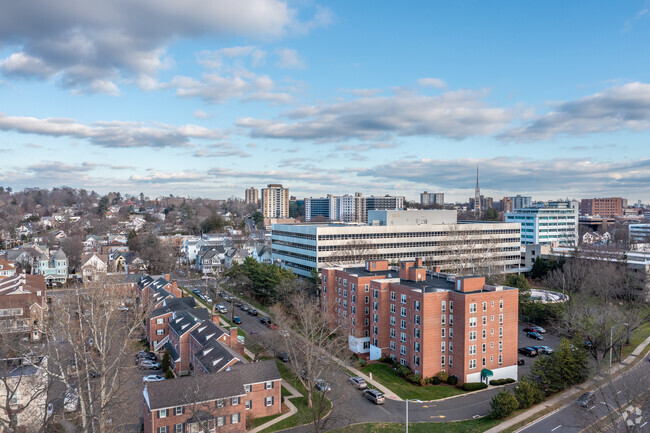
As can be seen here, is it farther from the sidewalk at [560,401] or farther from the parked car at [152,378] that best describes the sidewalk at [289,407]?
the sidewalk at [560,401]

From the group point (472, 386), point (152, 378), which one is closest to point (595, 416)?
point (472, 386)

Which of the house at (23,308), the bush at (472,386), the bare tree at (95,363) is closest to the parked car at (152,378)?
the bare tree at (95,363)

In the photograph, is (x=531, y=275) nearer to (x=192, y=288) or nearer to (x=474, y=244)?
(x=474, y=244)

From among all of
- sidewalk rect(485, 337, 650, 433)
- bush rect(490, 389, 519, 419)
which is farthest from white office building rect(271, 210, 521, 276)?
bush rect(490, 389, 519, 419)

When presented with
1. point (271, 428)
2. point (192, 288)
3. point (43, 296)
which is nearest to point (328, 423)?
point (271, 428)

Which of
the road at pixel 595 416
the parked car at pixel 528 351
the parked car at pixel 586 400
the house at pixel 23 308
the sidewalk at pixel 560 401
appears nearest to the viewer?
the road at pixel 595 416

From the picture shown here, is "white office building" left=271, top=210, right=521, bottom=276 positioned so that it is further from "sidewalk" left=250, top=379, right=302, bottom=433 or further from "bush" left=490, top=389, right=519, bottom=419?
"bush" left=490, top=389, right=519, bottom=419
